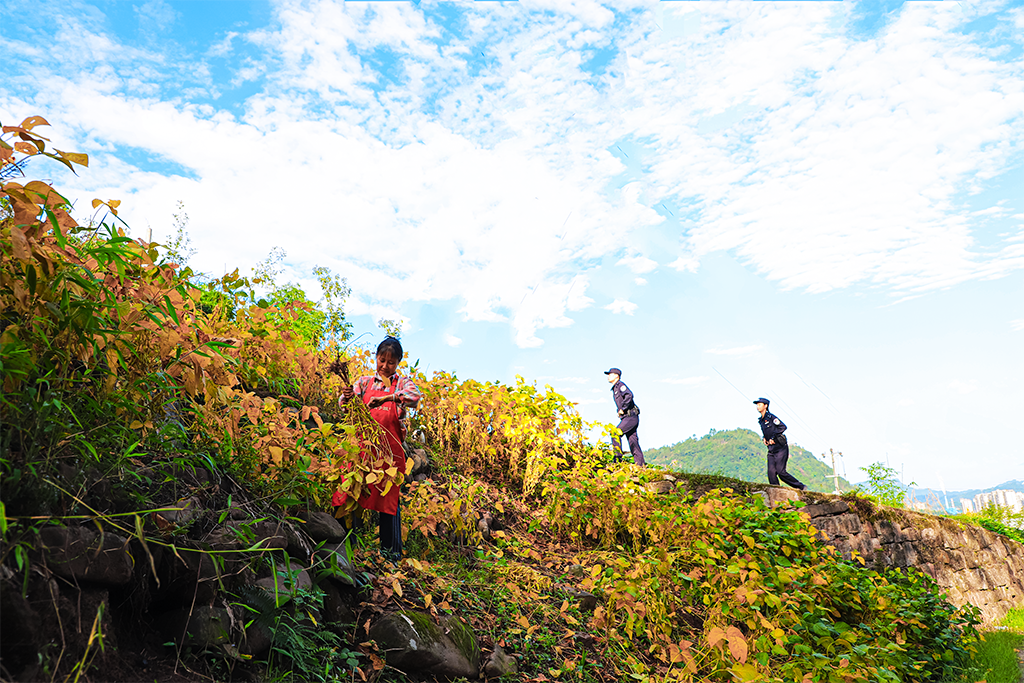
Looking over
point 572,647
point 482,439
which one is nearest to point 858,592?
point 572,647

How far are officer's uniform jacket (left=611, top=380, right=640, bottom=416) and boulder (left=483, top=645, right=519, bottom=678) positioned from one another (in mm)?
7014

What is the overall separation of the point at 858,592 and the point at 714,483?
7.70 ft

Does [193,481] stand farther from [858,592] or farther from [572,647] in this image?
[858,592]

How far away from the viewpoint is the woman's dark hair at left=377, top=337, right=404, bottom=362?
13.9 ft

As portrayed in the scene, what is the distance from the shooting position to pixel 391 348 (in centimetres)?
427

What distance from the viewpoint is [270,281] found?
1208 cm

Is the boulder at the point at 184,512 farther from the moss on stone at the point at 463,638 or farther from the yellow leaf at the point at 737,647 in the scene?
the yellow leaf at the point at 737,647

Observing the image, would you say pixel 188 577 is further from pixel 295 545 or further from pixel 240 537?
pixel 295 545

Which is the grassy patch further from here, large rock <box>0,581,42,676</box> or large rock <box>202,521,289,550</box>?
large rock <box>0,581,42,676</box>

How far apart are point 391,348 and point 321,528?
1416 mm

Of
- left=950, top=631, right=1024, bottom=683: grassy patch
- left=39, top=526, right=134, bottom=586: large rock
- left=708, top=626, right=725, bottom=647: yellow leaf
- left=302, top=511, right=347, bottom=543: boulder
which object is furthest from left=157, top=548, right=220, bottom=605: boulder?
left=950, top=631, right=1024, bottom=683: grassy patch

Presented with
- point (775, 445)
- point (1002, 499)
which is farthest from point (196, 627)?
point (1002, 499)

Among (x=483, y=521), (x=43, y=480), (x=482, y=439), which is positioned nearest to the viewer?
(x=43, y=480)

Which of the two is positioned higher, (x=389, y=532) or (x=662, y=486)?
(x=662, y=486)
